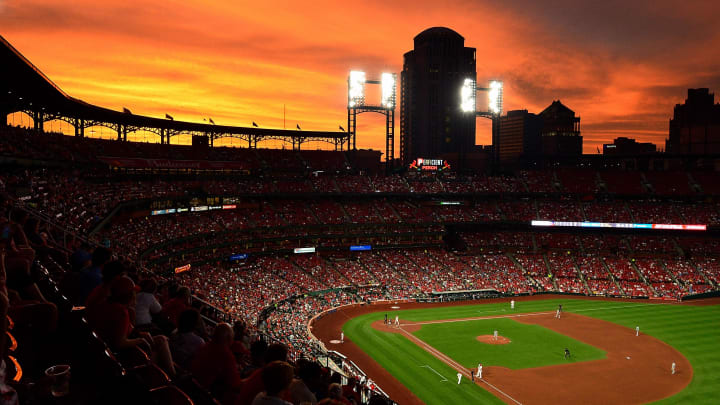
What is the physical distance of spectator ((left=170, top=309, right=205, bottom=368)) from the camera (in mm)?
6941

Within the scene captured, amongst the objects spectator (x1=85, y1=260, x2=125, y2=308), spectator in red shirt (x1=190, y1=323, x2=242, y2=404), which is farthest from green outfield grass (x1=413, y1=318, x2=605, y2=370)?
spectator (x1=85, y1=260, x2=125, y2=308)

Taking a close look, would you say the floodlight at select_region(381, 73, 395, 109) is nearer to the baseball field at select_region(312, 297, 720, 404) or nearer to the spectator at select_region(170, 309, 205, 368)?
the baseball field at select_region(312, 297, 720, 404)

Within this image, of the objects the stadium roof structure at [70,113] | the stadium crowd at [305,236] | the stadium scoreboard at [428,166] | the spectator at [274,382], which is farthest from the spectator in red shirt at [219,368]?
the stadium scoreboard at [428,166]

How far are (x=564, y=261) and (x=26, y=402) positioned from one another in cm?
7216

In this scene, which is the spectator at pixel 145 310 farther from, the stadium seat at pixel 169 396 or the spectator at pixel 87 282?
the stadium seat at pixel 169 396

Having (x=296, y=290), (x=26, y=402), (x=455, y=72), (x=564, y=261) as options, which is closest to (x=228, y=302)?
(x=296, y=290)

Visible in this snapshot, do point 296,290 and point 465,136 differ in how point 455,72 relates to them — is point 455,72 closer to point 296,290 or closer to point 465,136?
point 465,136

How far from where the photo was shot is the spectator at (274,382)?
15.6 feet

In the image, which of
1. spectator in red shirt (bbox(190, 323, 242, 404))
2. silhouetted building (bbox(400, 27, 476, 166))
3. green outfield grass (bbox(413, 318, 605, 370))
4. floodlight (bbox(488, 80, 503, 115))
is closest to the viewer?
spectator in red shirt (bbox(190, 323, 242, 404))

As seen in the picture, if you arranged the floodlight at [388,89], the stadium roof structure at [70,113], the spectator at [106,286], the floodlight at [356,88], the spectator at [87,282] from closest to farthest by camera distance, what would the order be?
the spectator at [106,286]
the spectator at [87,282]
the stadium roof structure at [70,113]
the floodlight at [356,88]
the floodlight at [388,89]

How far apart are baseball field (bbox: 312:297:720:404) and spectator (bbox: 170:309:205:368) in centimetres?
2647

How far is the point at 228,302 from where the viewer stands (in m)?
42.9

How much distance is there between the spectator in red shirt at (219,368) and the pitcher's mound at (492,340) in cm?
3978

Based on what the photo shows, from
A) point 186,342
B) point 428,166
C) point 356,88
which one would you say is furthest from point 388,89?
point 186,342
